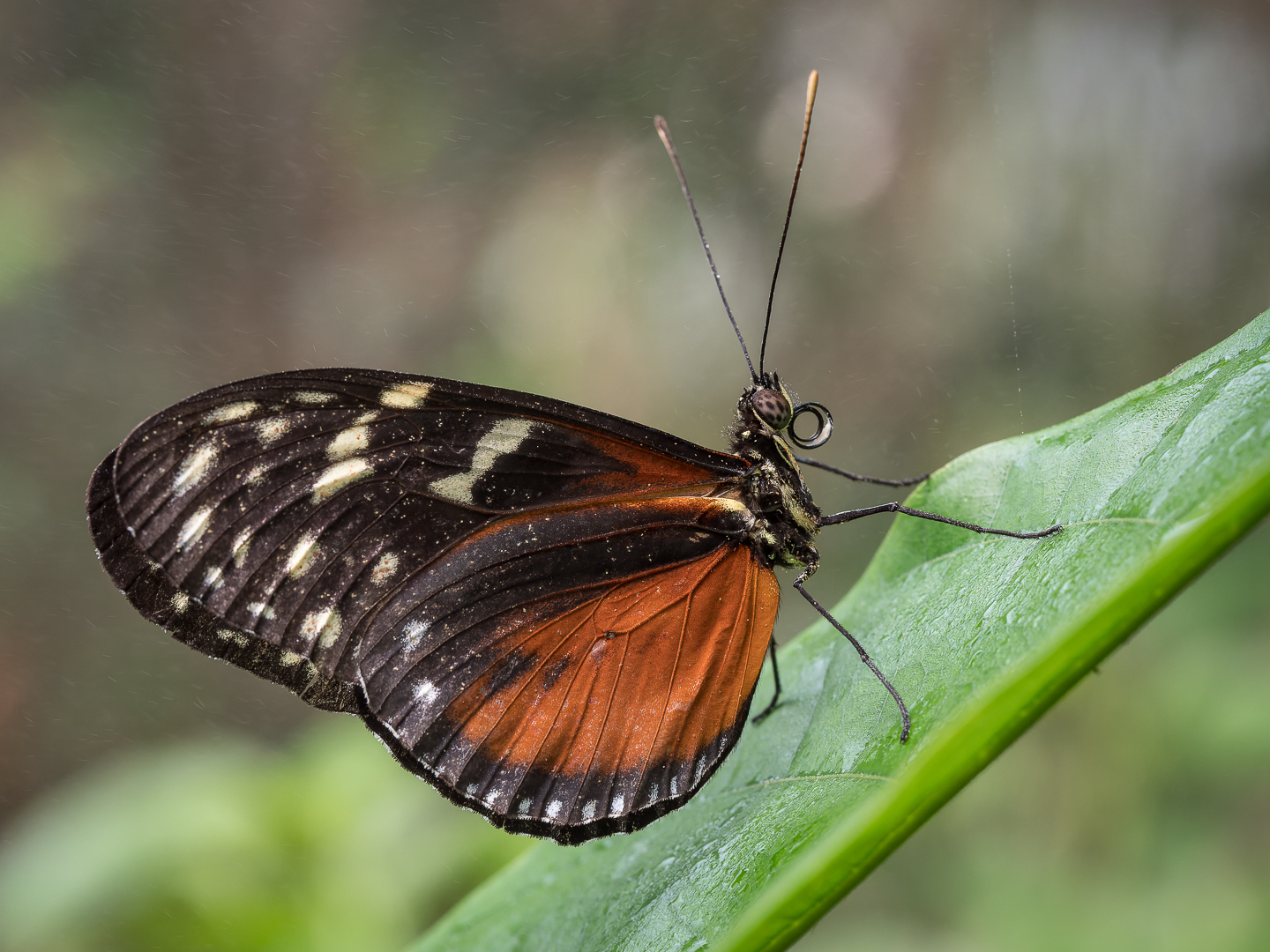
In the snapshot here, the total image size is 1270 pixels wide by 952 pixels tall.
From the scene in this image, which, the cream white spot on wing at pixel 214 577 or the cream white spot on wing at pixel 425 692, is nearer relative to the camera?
the cream white spot on wing at pixel 214 577

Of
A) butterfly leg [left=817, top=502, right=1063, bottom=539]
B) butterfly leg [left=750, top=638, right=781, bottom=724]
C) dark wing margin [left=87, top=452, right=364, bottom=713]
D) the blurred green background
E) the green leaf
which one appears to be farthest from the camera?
the blurred green background

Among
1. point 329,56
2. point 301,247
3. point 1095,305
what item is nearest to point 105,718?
point 301,247

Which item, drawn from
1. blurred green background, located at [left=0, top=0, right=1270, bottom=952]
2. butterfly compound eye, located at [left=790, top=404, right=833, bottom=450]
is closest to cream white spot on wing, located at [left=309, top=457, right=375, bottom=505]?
butterfly compound eye, located at [left=790, top=404, right=833, bottom=450]

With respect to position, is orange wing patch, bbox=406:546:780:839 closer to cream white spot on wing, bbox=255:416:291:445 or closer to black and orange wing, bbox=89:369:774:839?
black and orange wing, bbox=89:369:774:839

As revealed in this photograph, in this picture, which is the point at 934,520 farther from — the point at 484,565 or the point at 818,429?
the point at 484,565

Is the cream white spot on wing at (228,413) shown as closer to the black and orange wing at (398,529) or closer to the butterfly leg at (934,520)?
the black and orange wing at (398,529)

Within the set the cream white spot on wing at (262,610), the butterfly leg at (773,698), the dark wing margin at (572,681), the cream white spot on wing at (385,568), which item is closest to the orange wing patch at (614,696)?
the dark wing margin at (572,681)

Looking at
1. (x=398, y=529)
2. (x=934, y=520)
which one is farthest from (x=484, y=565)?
(x=934, y=520)
